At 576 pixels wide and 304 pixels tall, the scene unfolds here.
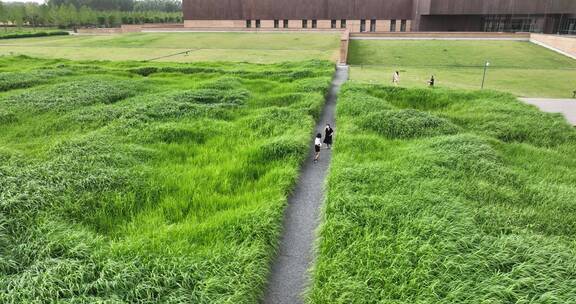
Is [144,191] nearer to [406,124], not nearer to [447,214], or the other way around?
[447,214]

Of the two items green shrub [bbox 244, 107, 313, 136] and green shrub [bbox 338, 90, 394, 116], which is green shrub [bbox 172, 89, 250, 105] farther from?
green shrub [bbox 338, 90, 394, 116]

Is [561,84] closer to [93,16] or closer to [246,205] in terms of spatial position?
[246,205]

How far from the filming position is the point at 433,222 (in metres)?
6.75

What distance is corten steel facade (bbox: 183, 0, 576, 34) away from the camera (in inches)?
1703

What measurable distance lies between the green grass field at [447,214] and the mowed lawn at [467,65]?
8.94m

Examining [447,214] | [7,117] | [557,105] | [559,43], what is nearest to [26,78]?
[7,117]

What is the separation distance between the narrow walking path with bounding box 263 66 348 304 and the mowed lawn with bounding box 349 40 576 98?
13335 mm

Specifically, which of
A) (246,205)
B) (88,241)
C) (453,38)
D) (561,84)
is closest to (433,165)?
(246,205)

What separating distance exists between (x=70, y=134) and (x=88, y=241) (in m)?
6.65

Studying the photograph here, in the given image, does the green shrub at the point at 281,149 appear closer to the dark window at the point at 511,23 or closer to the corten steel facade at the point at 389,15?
the corten steel facade at the point at 389,15

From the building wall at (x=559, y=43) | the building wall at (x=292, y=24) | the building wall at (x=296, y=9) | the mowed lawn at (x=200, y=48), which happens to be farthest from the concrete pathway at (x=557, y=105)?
the building wall at (x=296, y=9)

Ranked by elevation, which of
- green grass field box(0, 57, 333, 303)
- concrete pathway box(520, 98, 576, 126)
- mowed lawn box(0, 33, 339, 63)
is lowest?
green grass field box(0, 57, 333, 303)

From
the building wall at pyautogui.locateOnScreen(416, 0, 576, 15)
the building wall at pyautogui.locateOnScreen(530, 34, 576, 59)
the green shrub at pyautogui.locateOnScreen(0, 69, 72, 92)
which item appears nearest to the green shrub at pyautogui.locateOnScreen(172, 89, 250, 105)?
the green shrub at pyautogui.locateOnScreen(0, 69, 72, 92)

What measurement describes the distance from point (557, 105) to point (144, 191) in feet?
57.3
